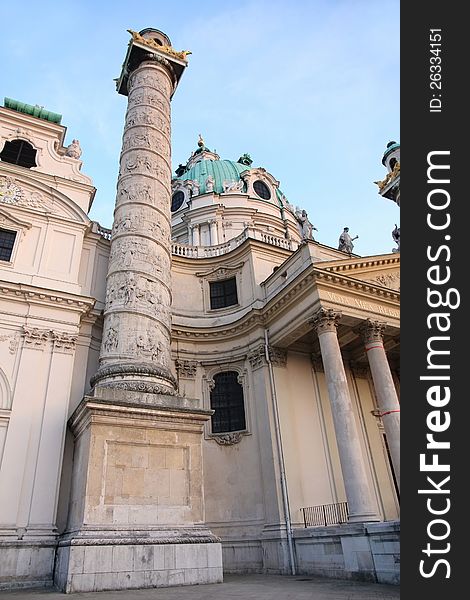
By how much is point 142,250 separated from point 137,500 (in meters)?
7.34

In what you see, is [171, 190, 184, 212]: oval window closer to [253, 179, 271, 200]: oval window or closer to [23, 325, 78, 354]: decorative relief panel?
[253, 179, 271, 200]: oval window

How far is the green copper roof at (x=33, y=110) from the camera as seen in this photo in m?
19.9

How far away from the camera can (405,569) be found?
3.65m

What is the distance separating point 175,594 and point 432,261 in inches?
258

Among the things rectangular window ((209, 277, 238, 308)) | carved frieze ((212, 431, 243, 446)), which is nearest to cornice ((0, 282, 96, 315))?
rectangular window ((209, 277, 238, 308))

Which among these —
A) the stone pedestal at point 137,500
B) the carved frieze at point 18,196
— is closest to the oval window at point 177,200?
the carved frieze at point 18,196

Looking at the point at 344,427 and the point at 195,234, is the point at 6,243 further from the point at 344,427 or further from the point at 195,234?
the point at 195,234

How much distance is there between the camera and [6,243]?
1594 centimetres

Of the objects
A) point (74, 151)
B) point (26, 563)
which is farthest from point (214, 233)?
point (26, 563)

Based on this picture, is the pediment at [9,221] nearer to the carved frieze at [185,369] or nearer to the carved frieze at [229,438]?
the carved frieze at [185,369]

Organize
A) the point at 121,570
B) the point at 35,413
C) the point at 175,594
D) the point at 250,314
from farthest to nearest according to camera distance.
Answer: the point at 250,314, the point at 35,413, the point at 121,570, the point at 175,594

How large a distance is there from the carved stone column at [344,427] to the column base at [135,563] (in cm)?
424

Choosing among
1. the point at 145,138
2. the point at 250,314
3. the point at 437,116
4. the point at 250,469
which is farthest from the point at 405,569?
the point at 145,138

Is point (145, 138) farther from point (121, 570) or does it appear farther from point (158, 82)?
point (121, 570)
